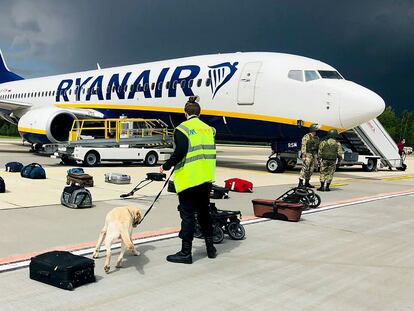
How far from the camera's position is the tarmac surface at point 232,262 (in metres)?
4.04

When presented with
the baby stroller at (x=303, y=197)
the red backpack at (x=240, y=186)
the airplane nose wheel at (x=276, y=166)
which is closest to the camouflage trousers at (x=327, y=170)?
the red backpack at (x=240, y=186)

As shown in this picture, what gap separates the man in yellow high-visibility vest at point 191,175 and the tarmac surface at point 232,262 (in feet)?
1.05

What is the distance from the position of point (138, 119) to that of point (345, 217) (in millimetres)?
12718

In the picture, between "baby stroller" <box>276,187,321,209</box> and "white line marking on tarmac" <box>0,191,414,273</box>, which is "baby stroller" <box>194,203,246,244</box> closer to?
"white line marking on tarmac" <box>0,191,414,273</box>

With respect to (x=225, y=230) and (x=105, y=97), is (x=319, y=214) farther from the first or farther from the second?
(x=105, y=97)

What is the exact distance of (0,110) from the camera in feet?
87.2

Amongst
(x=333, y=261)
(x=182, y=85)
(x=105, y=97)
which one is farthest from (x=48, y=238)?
(x=105, y=97)

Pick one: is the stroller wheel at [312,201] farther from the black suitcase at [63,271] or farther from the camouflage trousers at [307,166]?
the black suitcase at [63,271]

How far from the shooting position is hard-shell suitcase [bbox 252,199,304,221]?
783 centimetres

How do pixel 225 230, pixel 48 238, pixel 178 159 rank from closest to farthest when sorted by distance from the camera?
pixel 178 159
pixel 48 238
pixel 225 230

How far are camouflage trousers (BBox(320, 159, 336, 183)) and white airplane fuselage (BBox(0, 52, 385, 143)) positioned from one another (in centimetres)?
293

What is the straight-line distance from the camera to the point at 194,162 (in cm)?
543

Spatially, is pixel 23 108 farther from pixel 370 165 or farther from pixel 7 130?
pixel 7 130

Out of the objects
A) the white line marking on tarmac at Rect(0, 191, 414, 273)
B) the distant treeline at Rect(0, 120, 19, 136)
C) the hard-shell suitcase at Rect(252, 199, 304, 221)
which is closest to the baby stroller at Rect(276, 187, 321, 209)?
the white line marking on tarmac at Rect(0, 191, 414, 273)
